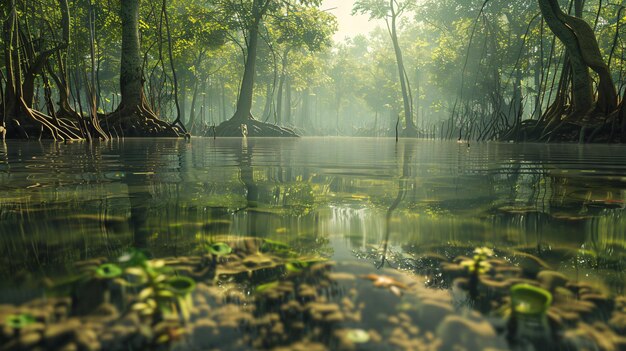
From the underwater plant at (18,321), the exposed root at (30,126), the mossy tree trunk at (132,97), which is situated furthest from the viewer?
the mossy tree trunk at (132,97)

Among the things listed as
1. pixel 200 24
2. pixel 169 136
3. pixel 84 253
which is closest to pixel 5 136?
pixel 169 136

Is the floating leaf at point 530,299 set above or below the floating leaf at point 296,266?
below

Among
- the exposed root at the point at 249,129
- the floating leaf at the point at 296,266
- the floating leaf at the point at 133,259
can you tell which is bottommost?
the floating leaf at the point at 296,266

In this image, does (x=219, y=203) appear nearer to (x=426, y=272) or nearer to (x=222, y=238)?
(x=222, y=238)

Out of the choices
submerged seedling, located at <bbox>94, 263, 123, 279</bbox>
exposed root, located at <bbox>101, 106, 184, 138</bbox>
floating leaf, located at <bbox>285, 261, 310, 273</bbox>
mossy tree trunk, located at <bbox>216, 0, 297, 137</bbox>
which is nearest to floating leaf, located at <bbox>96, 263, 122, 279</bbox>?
submerged seedling, located at <bbox>94, 263, 123, 279</bbox>

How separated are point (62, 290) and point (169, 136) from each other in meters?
12.6

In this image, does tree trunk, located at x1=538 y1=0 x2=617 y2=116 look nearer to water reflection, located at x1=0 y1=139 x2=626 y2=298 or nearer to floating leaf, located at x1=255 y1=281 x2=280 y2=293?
water reflection, located at x1=0 y1=139 x2=626 y2=298

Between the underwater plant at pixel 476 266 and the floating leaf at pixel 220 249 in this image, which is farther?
the floating leaf at pixel 220 249

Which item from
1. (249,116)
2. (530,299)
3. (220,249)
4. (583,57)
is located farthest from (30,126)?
(249,116)

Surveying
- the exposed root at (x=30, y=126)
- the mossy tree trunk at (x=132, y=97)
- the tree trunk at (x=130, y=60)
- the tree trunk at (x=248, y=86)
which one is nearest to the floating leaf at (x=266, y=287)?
the exposed root at (x=30, y=126)

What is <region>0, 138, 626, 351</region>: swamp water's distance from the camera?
2.45 ft

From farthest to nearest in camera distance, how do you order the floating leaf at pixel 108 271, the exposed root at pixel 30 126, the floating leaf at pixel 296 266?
the exposed root at pixel 30 126, the floating leaf at pixel 296 266, the floating leaf at pixel 108 271

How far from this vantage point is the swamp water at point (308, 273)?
0.75m

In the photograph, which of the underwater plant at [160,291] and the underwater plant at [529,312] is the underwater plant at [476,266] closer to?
the underwater plant at [529,312]
